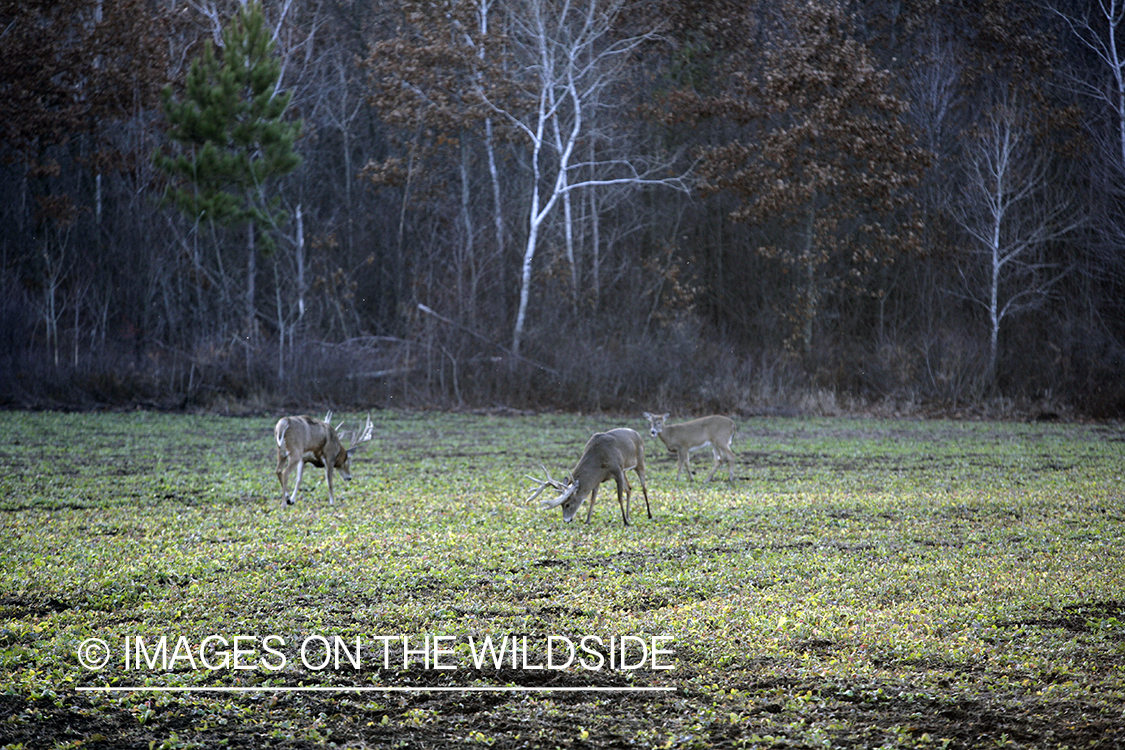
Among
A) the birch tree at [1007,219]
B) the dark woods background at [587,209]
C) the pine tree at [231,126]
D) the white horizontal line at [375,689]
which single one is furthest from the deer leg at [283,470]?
the birch tree at [1007,219]

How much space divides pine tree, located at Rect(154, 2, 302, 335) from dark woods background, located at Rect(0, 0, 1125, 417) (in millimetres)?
87

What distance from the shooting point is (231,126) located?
27.1m

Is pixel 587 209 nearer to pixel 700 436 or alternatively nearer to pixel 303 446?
pixel 700 436

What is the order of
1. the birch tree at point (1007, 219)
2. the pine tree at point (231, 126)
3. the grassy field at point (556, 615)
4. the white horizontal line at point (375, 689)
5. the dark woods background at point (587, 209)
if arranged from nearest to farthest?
1. the grassy field at point (556, 615)
2. the white horizontal line at point (375, 689)
3. the dark woods background at point (587, 209)
4. the pine tree at point (231, 126)
5. the birch tree at point (1007, 219)

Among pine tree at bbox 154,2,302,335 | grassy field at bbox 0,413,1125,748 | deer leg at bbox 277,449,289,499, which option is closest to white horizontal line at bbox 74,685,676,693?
grassy field at bbox 0,413,1125,748

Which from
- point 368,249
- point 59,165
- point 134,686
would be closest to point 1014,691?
point 134,686

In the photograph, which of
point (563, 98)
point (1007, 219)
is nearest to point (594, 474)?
point (563, 98)

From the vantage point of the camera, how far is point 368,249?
32906mm

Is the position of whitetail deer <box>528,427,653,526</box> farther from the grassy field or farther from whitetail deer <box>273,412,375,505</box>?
whitetail deer <box>273,412,375,505</box>

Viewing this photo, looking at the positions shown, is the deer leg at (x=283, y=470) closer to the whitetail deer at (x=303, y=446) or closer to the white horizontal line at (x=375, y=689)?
the whitetail deer at (x=303, y=446)

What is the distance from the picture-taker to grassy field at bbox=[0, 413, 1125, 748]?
15.4 ft

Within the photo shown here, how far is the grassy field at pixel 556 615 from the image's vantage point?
15.4ft

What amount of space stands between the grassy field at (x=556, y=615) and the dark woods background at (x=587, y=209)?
12.9m

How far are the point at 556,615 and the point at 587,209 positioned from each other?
88.8ft
